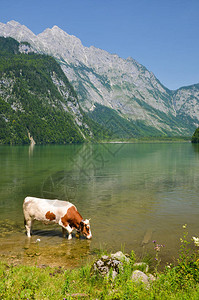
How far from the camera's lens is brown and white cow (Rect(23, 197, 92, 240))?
56.0 feet

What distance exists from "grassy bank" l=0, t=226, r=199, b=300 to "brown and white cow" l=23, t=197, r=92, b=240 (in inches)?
224

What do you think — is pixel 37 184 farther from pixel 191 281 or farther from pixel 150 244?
pixel 191 281

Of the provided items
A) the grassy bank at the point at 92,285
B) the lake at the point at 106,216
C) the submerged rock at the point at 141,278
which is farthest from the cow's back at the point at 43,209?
the submerged rock at the point at 141,278

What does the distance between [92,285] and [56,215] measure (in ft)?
24.5

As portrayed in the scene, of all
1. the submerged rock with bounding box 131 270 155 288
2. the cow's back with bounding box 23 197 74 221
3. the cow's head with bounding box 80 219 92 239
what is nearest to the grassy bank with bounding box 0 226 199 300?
the submerged rock with bounding box 131 270 155 288

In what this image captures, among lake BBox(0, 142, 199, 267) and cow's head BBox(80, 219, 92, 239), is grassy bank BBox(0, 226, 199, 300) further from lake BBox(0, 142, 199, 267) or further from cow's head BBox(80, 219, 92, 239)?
cow's head BBox(80, 219, 92, 239)

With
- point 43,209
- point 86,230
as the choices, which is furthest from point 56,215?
point 86,230

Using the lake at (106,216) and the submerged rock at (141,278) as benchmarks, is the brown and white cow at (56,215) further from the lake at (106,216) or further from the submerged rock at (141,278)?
the submerged rock at (141,278)

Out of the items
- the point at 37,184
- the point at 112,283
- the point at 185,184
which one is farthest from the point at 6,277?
the point at 185,184

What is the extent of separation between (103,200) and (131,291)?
20.4 meters

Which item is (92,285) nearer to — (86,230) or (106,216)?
(86,230)

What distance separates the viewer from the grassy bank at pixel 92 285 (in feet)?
28.6

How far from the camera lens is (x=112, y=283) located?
9.89 meters

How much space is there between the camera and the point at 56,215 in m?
17.1
